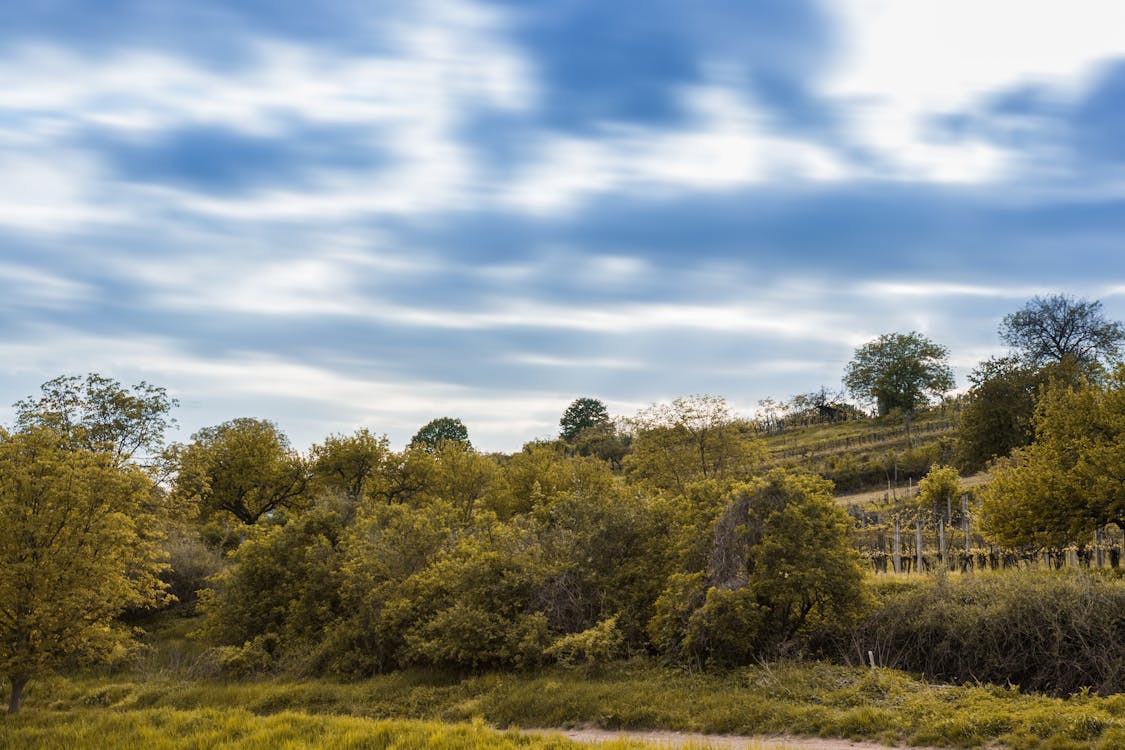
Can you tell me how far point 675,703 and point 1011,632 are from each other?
6.81m

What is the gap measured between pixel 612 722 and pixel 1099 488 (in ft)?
45.0

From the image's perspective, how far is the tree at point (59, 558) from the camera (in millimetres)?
17453

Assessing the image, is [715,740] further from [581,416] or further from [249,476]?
[581,416]

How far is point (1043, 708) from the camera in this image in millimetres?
11570

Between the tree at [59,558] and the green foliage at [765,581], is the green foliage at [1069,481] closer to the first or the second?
the green foliage at [765,581]

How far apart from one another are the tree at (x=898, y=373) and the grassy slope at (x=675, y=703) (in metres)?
75.8

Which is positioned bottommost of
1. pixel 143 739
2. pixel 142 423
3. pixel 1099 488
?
pixel 143 739

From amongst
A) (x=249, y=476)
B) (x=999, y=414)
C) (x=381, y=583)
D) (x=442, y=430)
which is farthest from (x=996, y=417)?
(x=442, y=430)

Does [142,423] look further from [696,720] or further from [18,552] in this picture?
[696,720]

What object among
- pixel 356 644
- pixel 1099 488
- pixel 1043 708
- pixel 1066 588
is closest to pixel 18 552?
pixel 356 644

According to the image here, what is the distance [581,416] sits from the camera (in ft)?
362

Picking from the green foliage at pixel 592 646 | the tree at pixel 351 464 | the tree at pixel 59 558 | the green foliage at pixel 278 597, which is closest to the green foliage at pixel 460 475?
the tree at pixel 351 464

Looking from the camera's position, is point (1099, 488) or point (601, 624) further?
point (1099, 488)

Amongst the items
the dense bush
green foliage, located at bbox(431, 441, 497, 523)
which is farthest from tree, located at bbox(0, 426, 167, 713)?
green foliage, located at bbox(431, 441, 497, 523)
